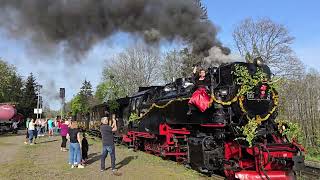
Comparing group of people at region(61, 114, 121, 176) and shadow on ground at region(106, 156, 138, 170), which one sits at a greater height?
group of people at region(61, 114, 121, 176)

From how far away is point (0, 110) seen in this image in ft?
147

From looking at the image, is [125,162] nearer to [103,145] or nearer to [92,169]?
[92,169]

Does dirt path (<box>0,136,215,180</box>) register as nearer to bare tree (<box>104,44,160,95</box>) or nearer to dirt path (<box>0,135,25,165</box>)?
dirt path (<box>0,135,25,165</box>)

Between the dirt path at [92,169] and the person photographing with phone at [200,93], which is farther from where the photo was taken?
the dirt path at [92,169]

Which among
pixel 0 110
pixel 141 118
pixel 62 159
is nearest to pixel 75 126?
pixel 62 159

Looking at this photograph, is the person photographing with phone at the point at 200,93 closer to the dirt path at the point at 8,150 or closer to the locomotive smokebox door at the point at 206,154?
the locomotive smokebox door at the point at 206,154

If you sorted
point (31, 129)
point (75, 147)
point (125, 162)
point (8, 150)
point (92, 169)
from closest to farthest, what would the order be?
point (92, 169)
point (75, 147)
point (125, 162)
point (8, 150)
point (31, 129)

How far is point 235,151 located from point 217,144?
0.70 metres

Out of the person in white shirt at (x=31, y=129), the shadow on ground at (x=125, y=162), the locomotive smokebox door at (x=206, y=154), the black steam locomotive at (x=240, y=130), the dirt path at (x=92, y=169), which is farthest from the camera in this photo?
the person in white shirt at (x=31, y=129)

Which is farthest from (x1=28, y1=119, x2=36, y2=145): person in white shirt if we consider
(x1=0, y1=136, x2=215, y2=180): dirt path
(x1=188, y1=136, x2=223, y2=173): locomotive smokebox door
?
(x1=188, y1=136, x2=223, y2=173): locomotive smokebox door

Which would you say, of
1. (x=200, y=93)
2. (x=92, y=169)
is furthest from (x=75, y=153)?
(x=200, y=93)

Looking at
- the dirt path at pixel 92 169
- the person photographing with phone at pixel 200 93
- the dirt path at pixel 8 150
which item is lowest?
the dirt path at pixel 92 169

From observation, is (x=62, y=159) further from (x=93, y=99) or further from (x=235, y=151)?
(x=93, y=99)

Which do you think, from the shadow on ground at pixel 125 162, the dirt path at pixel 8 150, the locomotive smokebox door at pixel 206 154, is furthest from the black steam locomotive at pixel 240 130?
the dirt path at pixel 8 150
